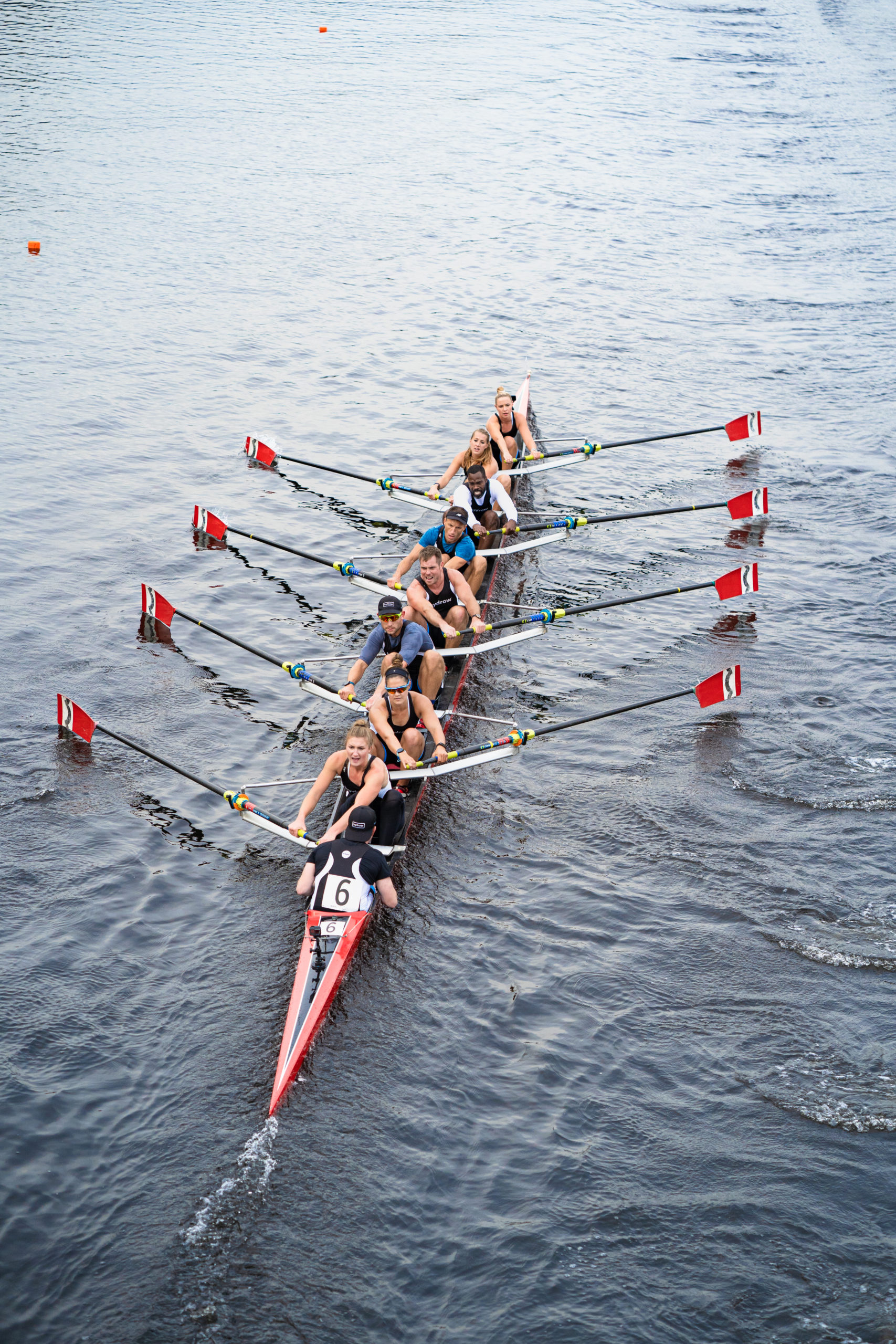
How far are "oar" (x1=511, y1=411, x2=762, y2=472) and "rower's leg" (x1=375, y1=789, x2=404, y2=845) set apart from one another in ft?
29.1

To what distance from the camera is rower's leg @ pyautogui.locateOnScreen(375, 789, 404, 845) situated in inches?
400

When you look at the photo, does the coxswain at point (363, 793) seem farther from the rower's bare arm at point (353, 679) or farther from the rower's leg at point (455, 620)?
the rower's leg at point (455, 620)

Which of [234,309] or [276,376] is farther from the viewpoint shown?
[234,309]

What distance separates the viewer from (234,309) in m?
27.2

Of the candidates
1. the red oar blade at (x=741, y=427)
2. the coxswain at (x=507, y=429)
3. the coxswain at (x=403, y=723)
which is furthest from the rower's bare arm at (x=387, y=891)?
the red oar blade at (x=741, y=427)

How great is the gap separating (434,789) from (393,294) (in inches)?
805

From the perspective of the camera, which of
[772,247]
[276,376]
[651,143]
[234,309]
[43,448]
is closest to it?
[43,448]

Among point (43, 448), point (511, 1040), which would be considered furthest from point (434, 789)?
point (43, 448)

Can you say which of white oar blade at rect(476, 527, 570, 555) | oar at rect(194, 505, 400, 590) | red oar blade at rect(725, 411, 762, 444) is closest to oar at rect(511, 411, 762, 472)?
red oar blade at rect(725, 411, 762, 444)

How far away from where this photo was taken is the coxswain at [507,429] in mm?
18016

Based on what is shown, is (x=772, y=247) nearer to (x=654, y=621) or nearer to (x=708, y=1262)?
(x=654, y=621)

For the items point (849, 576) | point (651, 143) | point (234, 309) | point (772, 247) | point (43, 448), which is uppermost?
point (651, 143)

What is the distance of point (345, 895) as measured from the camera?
9531 mm

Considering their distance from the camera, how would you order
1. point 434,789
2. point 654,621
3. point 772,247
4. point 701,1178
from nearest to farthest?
1. point 701,1178
2. point 434,789
3. point 654,621
4. point 772,247
